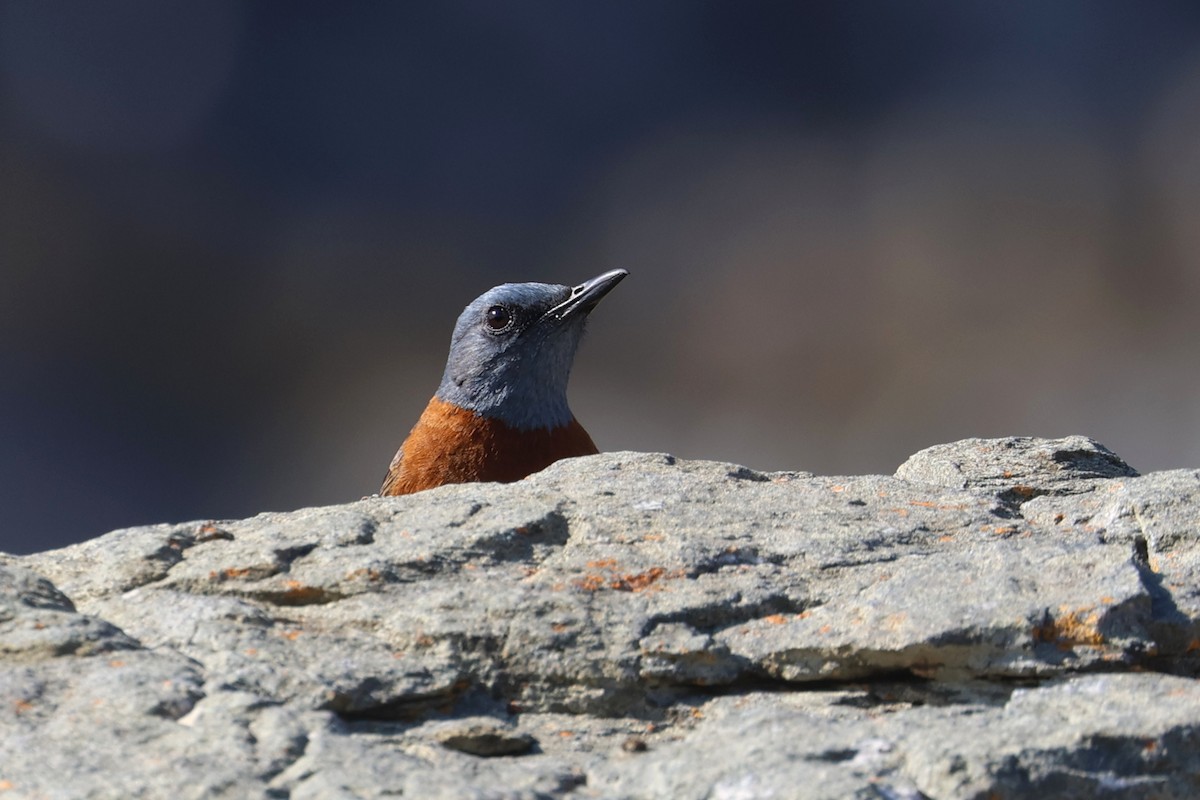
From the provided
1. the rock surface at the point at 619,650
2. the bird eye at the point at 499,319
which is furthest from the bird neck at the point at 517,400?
the rock surface at the point at 619,650

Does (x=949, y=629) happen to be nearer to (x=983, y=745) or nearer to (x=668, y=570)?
(x=983, y=745)

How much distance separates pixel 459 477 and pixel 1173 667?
3389 mm

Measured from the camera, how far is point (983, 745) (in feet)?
6.20

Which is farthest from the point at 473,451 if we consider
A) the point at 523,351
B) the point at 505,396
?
the point at 523,351

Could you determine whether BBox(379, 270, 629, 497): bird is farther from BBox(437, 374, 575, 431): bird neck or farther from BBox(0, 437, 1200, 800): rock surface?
BBox(0, 437, 1200, 800): rock surface

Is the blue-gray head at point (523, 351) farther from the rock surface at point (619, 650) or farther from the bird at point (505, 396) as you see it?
the rock surface at point (619, 650)

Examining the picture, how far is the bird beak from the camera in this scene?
571 centimetres

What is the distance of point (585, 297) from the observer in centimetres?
577

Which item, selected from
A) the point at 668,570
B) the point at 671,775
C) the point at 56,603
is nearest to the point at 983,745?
the point at 671,775

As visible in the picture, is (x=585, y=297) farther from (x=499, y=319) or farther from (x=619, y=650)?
(x=619, y=650)

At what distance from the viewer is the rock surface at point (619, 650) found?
186 cm

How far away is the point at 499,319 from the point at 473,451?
29.3 inches

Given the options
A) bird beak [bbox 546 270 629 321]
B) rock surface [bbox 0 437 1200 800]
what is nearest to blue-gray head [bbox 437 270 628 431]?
bird beak [bbox 546 270 629 321]

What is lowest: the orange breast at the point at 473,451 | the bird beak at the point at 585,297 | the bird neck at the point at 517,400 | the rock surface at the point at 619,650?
the rock surface at the point at 619,650
